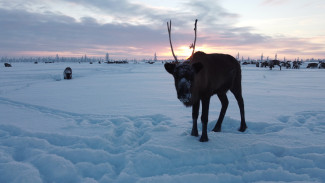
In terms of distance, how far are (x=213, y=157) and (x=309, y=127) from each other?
2840mm

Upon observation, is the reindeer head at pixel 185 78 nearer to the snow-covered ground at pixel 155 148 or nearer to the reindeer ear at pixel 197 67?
the reindeer ear at pixel 197 67

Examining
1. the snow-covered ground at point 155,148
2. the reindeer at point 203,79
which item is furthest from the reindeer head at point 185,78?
the snow-covered ground at point 155,148

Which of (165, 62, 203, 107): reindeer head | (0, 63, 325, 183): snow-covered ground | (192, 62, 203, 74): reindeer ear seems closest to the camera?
(0, 63, 325, 183): snow-covered ground

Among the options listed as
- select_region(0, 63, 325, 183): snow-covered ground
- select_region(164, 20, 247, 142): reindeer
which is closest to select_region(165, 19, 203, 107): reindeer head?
select_region(164, 20, 247, 142): reindeer

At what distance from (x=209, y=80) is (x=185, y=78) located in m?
0.80

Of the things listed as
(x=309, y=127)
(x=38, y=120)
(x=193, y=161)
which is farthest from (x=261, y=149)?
(x=38, y=120)

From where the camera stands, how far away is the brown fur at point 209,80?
11.1 ft

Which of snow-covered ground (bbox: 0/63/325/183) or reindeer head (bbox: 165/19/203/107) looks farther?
reindeer head (bbox: 165/19/203/107)

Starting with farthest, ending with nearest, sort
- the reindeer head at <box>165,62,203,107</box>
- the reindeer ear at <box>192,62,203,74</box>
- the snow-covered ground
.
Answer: the reindeer ear at <box>192,62,203,74</box> → the reindeer head at <box>165,62,203,107</box> → the snow-covered ground

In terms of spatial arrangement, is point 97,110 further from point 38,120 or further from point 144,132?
point 144,132

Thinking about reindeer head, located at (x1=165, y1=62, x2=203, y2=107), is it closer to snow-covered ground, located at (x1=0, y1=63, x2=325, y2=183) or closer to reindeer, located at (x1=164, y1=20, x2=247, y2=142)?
reindeer, located at (x1=164, y1=20, x2=247, y2=142)

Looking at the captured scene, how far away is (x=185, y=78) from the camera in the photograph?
313 cm

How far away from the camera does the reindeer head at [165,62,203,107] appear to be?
3.04 meters

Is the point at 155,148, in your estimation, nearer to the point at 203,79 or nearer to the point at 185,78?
the point at 185,78
